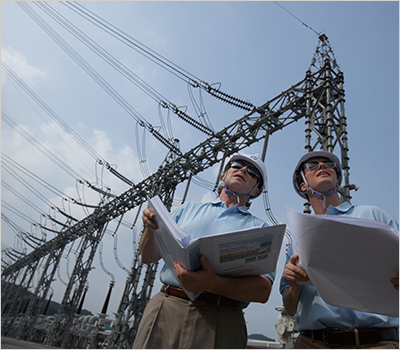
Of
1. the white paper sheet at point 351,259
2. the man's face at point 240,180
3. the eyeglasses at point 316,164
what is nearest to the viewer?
the white paper sheet at point 351,259

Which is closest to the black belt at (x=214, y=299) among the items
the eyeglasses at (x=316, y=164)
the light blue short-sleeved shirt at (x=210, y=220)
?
the light blue short-sleeved shirt at (x=210, y=220)

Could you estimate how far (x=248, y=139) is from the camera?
8562mm

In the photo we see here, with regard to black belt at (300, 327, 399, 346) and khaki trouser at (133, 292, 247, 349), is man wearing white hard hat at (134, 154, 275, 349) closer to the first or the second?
khaki trouser at (133, 292, 247, 349)

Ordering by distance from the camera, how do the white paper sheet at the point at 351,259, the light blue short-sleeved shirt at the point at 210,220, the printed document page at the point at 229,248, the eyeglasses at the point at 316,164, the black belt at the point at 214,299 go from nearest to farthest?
the white paper sheet at the point at 351,259 < the printed document page at the point at 229,248 < the black belt at the point at 214,299 < the light blue short-sleeved shirt at the point at 210,220 < the eyeglasses at the point at 316,164

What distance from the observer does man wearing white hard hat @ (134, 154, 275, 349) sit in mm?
1442

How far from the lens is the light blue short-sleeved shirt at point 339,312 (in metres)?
1.35

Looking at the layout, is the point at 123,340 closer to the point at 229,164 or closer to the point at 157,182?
the point at 157,182

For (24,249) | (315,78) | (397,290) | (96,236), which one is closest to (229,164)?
(397,290)

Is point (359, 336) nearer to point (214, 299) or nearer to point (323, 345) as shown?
point (323, 345)

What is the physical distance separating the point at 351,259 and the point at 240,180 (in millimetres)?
1071

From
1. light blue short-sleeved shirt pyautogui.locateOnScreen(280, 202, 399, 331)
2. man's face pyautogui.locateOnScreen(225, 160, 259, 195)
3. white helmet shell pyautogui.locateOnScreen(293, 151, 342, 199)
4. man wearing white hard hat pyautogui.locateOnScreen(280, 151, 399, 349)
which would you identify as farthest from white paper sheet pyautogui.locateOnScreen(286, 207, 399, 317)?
white helmet shell pyautogui.locateOnScreen(293, 151, 342, 199)

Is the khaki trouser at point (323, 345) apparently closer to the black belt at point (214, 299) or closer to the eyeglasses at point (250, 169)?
the black belt at point (214, 299)

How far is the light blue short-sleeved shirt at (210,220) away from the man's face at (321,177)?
1.49 feet

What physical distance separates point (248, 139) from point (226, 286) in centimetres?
745
